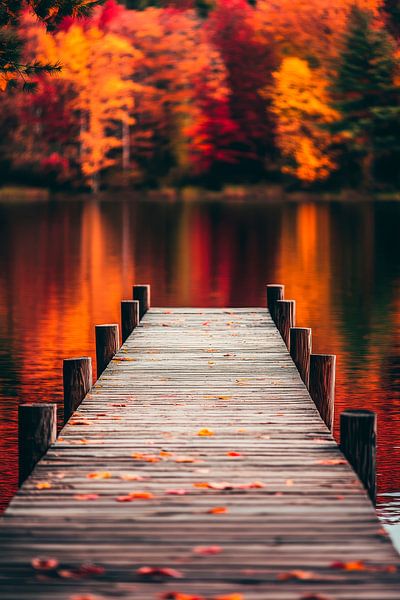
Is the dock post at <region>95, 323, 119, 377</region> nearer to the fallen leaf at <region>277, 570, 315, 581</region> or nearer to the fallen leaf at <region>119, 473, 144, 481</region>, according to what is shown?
the fallen leaf at <region>119, 473, 144, 481</region>

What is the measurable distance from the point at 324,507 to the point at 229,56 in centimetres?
7595

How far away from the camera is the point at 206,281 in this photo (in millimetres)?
32656

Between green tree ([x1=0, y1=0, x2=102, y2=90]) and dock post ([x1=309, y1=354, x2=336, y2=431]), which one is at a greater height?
green tree ([x1=0, y1=0, x2=102, y2=90])

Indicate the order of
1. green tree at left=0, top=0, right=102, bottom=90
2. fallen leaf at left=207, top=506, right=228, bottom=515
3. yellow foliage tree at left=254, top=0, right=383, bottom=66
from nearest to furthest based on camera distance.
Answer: fallen leaf at left=207, top=506, right=228, bottom=515 → green tree at left=0, top=0, right=102, bottom=90 → yellow foliage tree at left=254, top=0, right=383, bottom=66

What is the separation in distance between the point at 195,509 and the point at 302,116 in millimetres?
71874

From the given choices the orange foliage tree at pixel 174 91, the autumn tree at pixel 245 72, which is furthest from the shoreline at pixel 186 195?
the autumn tree at pixel 245 72

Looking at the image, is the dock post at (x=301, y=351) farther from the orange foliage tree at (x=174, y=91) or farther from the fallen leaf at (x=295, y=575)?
the orange foliage tree at (x=174, y=91)

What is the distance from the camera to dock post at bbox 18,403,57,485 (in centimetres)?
848

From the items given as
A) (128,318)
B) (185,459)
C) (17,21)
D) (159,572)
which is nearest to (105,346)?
(128,318)

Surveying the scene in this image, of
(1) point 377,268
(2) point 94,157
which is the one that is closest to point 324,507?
(1) point 377,268

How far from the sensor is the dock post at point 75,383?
11133mm

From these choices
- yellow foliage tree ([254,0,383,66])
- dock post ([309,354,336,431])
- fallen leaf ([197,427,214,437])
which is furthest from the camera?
yellow foliage tree ([254,0,383,66])

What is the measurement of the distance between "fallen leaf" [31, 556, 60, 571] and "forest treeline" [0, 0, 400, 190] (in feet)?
227

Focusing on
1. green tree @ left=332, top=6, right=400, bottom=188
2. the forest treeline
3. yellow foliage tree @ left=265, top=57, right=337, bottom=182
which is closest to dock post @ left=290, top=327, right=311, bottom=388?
green tree @ left=332, top=6, right=400, bottom=188
